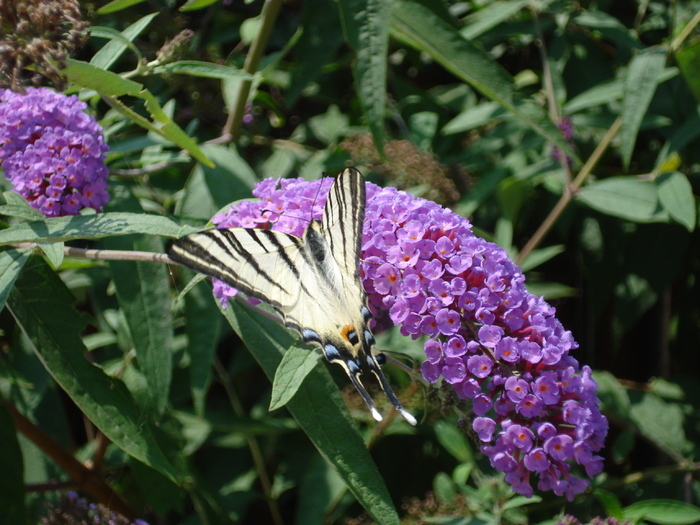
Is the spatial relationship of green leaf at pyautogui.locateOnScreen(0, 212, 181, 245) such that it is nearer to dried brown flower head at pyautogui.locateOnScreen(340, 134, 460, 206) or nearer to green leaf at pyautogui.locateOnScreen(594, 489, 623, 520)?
dried brown flower head at pyautogui.locateOnScreen(340, 134, 460, 206)

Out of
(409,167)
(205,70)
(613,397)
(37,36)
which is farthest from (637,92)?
(37,36)

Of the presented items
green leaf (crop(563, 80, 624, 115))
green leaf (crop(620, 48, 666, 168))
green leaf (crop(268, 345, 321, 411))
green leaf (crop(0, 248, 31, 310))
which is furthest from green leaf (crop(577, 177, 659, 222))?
green leaf (crop(0, 248, 31, 310))

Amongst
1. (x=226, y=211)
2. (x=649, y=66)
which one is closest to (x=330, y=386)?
(x=226, y=211)

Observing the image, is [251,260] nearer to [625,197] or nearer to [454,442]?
[454,442]

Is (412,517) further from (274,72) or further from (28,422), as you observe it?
(274,72)

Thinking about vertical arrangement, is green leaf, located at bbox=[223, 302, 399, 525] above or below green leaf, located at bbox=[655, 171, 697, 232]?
below

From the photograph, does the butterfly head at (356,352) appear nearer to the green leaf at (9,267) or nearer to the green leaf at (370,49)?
the green leaf at (370,49)
